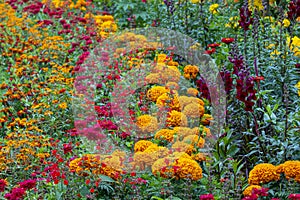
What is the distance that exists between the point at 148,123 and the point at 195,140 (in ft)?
1.47

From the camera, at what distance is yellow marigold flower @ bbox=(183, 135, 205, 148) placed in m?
3.96

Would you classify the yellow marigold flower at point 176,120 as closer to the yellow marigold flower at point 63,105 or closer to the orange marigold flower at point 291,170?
the orange marigold flower at point 291,170

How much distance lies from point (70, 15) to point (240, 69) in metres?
4.13

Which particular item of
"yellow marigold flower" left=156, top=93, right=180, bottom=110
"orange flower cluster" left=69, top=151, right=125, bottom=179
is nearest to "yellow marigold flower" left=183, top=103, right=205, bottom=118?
"yellow marigold flower" left=156, top=93, right=180, bottom=110

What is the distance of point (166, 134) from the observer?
4.03 m

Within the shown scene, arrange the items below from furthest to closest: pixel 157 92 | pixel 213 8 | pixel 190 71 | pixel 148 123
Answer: pixel 213 8 < pixel 190 71 < pixel 157 92 < pixel 148 123

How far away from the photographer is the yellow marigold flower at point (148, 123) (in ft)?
14.1

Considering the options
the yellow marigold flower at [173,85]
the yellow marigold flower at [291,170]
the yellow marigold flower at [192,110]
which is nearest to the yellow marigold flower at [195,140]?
the yellow marigold flower at [192,110]

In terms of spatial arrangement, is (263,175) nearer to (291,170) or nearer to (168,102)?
(291,170)

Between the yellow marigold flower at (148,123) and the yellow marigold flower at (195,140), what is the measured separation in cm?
38

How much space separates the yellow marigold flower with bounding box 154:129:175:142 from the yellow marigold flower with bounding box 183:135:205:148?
11cm

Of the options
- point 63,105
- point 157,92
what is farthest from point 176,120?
point 63,105

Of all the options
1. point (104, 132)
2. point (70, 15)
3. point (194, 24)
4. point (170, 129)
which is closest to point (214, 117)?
point (170, 129)

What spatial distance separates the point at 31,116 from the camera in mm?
5469
